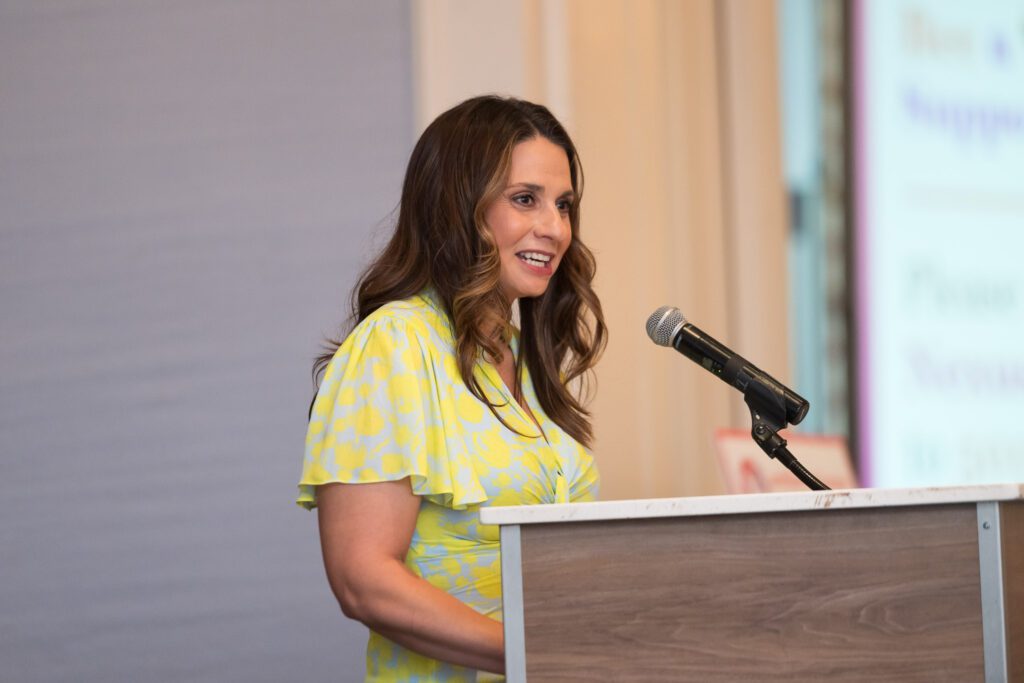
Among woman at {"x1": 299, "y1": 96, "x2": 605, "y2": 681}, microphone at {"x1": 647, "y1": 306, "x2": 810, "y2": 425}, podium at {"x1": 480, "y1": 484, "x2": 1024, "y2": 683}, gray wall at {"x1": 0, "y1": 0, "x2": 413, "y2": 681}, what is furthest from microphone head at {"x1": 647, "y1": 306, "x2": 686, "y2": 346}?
gray wall at {"x1": 0, "y1": 0, "x2": 413, "y2": 681}

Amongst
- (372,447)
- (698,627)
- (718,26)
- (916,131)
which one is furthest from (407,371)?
(916,131)

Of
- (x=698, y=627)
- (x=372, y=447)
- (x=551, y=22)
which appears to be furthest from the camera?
(x=551, y=22)

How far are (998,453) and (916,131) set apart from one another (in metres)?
1.12

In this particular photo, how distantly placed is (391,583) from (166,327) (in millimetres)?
1544

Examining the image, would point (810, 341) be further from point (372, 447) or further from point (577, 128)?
point (372, 447)

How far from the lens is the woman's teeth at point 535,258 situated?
202 centimetres

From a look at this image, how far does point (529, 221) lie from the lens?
201cm

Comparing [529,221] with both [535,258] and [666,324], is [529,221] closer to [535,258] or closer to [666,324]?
[535,258]

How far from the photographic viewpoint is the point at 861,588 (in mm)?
1292

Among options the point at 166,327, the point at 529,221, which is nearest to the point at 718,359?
the point at 529,221

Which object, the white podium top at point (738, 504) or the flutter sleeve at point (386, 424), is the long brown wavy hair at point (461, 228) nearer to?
the flutter sleeve at point (386, 424)

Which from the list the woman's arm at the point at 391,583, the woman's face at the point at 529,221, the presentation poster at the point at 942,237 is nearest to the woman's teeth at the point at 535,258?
the woman's face at the point at 529,221

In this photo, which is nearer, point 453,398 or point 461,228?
point 453,398

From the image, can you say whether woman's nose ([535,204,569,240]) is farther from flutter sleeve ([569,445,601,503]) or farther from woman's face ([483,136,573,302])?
flutter sleeve ([569,445,601,503])
